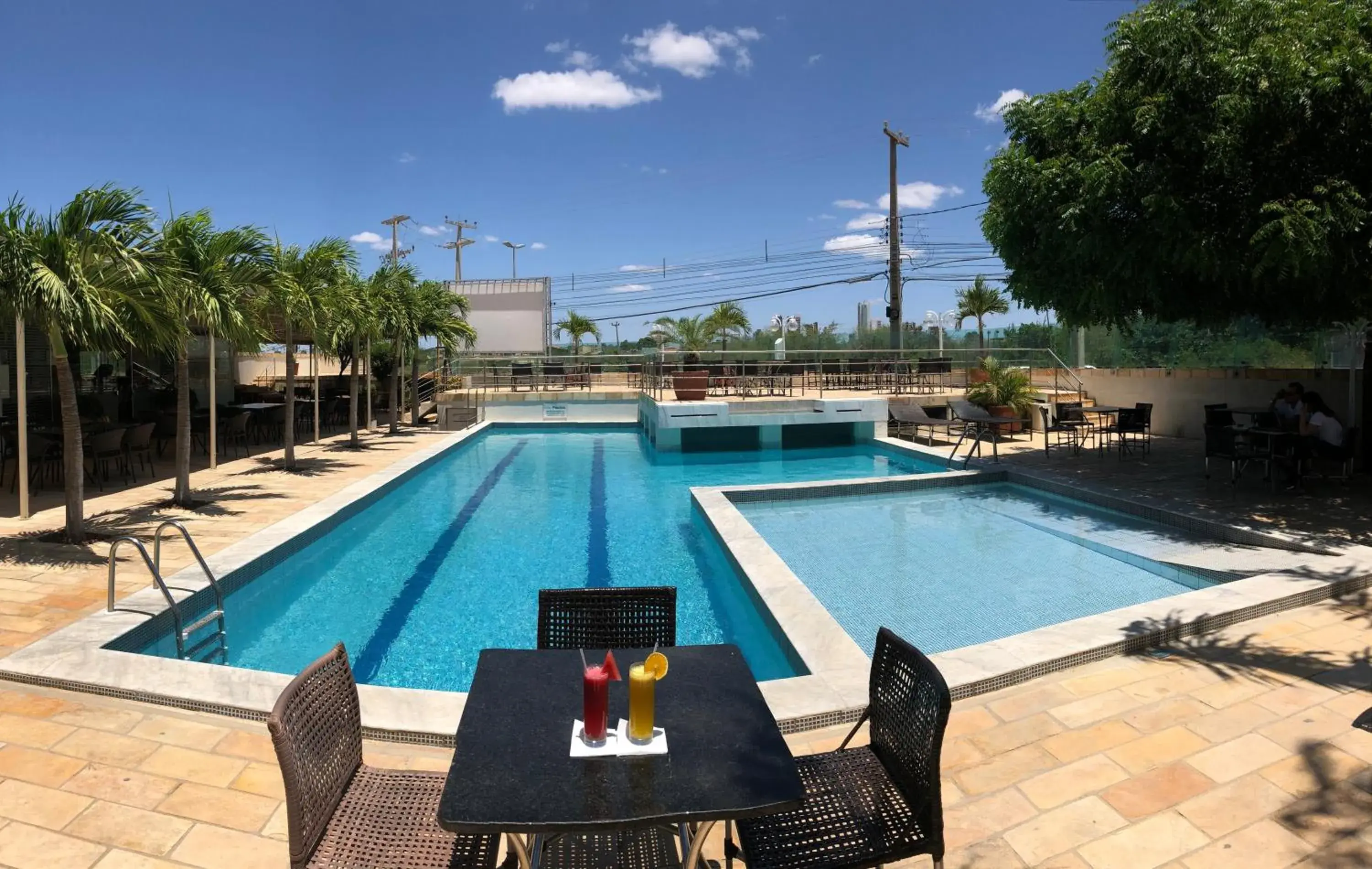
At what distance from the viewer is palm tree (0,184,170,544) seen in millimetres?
5766

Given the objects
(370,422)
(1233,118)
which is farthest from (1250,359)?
(370,422)

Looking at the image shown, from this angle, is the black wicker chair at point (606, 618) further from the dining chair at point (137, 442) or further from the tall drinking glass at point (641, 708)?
the dining chair at point (137, 442)

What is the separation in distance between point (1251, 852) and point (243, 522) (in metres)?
7.95

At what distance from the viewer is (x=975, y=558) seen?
7.04 metres

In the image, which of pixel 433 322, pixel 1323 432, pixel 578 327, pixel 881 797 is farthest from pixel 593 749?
pixel 578 327

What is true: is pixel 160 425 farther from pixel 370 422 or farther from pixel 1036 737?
pixel 1036 737

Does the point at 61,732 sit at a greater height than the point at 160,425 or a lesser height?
lesser

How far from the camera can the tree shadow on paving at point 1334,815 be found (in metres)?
2.31

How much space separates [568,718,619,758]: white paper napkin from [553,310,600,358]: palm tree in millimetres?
38403

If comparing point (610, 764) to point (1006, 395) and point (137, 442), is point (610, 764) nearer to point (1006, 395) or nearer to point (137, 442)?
point (137, 442)

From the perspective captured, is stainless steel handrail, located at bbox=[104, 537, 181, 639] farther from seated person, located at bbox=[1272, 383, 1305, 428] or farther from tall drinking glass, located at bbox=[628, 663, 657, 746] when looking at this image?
seated person, located at bbox=[1272, 383, 1305, 428]

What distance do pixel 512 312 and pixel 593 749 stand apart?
30502 mm

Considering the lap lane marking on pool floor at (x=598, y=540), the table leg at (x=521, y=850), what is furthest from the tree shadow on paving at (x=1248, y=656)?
the table leg at (x=521, y=850)

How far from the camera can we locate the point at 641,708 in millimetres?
1884
